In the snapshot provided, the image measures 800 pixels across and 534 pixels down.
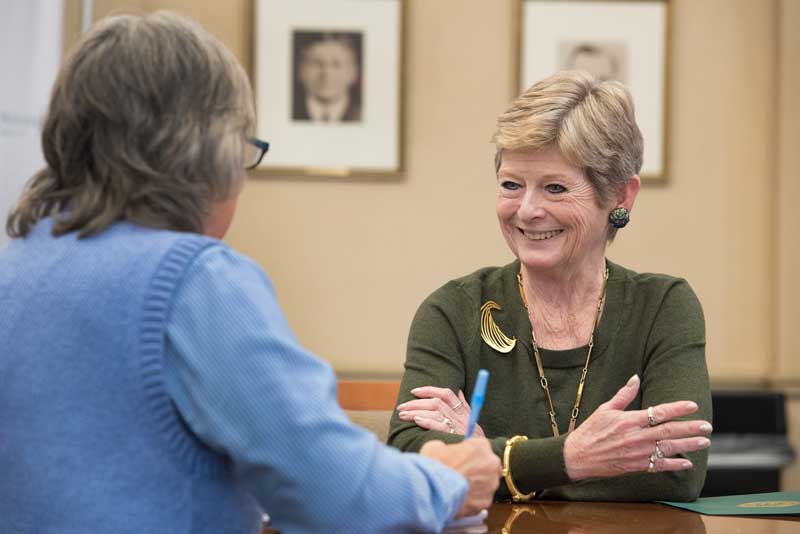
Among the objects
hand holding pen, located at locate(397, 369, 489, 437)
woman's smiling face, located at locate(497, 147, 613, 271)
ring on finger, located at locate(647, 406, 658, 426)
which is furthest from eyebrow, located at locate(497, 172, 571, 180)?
ring on finger, located at locate(647, 406, 658, 426)

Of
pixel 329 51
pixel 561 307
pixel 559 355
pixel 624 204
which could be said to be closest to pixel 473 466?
Answer: pixel 559 355

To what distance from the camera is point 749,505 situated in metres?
1.86

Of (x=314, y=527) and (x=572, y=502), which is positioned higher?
(x=314, y=527)

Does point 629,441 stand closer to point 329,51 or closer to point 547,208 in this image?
point 547,208

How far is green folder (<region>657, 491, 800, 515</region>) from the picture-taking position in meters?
1.79

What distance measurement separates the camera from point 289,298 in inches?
174

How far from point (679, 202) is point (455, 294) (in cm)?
→ 228

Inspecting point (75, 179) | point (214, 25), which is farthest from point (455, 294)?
point (214, 25)

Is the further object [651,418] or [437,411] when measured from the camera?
[437,411]

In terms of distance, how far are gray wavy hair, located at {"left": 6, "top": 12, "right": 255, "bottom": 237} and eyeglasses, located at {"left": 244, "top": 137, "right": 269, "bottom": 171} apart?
49mm

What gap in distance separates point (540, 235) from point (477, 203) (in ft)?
6.73

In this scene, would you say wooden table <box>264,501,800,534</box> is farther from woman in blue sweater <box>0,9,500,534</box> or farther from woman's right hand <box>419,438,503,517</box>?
woman in blue sweater <box>0,9,500,534</box>

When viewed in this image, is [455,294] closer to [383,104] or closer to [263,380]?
[263,380]

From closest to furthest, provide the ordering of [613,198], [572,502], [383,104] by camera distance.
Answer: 1. [572,502]
2. [613,198]
3. [383,104]
